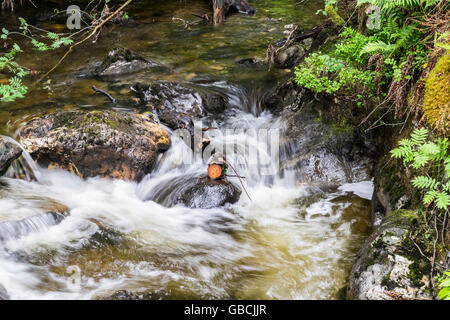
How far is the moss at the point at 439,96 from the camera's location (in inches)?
161

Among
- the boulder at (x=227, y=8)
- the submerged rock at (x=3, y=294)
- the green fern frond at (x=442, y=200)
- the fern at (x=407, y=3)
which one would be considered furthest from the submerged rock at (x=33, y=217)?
the boulder at (x=227, y=8)

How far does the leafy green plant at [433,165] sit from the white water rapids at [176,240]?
148cm

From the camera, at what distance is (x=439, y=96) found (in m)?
4.24

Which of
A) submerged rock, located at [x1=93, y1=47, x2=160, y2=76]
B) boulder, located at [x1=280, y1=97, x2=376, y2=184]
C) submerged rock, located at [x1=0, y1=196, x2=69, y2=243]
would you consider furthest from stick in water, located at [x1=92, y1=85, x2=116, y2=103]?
boulder, located at [x1=280, y1=97, x2=376, y2=184]

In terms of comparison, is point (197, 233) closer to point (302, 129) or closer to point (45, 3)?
point (302, 129)

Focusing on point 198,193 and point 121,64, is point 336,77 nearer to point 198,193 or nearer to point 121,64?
point 198,193

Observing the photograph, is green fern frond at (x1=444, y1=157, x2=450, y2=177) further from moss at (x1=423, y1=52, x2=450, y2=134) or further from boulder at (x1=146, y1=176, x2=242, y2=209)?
boulder at (x1=146, y1=176, x2=242, y2=209)

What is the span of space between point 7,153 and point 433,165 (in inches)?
223

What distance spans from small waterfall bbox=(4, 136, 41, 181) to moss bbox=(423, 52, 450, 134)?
226 inches

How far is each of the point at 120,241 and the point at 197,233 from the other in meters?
1.06

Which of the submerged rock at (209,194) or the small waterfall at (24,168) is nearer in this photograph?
the submerged rock at (209,194)

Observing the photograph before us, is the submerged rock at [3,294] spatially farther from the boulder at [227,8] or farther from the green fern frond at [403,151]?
the boulder at [227,8]
